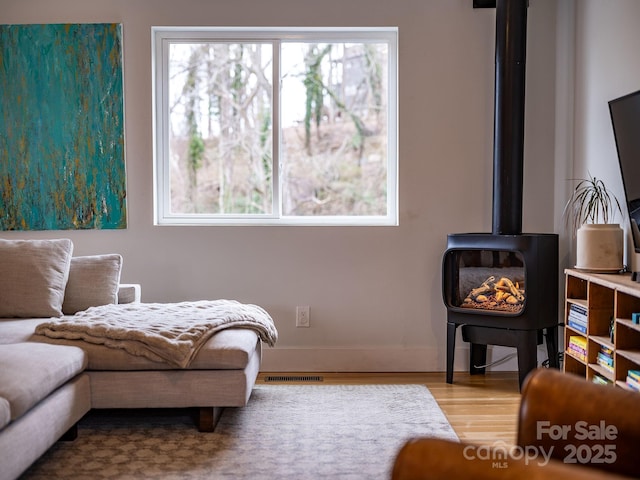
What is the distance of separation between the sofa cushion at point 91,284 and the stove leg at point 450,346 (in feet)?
6.27

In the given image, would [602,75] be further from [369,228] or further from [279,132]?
[279,132]

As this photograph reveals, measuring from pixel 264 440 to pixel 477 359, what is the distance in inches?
68.5

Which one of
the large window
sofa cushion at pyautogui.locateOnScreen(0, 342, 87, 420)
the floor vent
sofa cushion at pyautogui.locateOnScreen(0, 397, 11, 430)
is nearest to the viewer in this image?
sofa cushion at pyautogui.locateOnScreen(0, 397, 11, 430)

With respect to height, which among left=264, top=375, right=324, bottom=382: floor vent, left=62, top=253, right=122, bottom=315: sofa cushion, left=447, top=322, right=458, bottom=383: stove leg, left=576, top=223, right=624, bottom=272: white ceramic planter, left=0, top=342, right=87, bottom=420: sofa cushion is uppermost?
left=576, top=223, right=624, bottom=272: white ceramic planter

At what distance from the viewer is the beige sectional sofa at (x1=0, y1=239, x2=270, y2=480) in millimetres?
2299

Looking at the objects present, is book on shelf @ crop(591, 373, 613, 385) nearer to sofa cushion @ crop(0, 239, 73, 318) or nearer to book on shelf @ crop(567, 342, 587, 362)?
book on shelf @ crop(567, 342, 587, 362)

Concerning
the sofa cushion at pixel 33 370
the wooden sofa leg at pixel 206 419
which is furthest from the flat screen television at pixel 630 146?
the sofa cushion at pixel 33 370

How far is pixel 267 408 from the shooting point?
131 inches

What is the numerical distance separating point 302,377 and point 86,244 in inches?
63.3

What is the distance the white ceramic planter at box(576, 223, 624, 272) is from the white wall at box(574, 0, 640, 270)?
129 millimetres

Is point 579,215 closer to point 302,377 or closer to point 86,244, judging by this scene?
point 302,377

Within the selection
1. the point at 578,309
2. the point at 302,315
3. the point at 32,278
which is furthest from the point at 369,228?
the point at 32,278

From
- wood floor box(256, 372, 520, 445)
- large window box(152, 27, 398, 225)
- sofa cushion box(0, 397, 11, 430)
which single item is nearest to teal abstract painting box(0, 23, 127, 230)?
large window box(152, 27, 398, 225)

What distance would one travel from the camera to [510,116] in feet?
12.2
